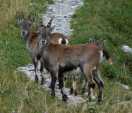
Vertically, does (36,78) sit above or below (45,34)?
below

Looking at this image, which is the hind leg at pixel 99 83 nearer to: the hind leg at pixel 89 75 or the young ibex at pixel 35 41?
the hind leg at pixel 89 75

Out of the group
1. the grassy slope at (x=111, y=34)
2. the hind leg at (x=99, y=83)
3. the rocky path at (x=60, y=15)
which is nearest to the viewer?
the hind leg at (x=99, y=83)

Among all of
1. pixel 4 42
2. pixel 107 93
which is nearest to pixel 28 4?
pixel 4 42

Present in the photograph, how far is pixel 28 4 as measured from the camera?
65.3ft

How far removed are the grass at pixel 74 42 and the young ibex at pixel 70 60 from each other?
0.44 metres

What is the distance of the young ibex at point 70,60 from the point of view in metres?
11.1

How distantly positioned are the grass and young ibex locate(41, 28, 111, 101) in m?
0.44

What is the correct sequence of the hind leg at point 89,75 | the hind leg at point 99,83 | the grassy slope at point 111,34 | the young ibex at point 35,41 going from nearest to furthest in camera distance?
1. the hind leg at point 89,75
2. the hind leg at point 99,83
3. the grassy slope at point 111,34
4. the young ibex at point 35,41

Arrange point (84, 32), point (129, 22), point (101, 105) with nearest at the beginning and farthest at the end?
point (101, 105) → point (84, 32) → point (129, 22)

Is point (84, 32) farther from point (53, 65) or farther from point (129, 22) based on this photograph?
point (53, 65)

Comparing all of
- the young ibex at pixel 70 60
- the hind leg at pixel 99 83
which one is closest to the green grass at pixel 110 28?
the hind leg at pixel 99 83

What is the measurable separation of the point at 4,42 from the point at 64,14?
4815 mm

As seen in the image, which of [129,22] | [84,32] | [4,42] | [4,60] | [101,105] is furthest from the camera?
[129,22]

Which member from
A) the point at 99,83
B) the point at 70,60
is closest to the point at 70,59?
the point at 70,60
